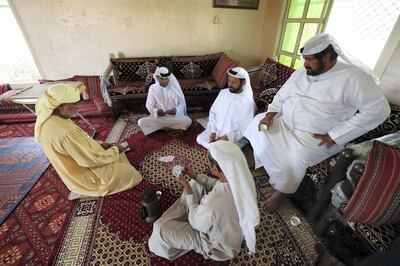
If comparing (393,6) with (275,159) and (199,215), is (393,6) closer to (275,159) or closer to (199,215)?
(275,159)

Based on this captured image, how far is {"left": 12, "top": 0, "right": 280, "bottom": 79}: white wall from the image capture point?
3.21 metres

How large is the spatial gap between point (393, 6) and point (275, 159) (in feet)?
6.02

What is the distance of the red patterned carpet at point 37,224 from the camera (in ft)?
4.58

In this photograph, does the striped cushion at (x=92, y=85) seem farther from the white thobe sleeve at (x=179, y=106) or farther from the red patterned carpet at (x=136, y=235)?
the red patterned carpet at (x=136, y=235)

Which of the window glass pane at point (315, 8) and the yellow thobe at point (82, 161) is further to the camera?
the window glass pane at point (315, 8)

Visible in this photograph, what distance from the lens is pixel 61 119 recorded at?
4.90ft

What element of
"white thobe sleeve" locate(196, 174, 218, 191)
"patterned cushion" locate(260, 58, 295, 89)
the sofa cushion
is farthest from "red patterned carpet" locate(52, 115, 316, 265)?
the sofa cushion

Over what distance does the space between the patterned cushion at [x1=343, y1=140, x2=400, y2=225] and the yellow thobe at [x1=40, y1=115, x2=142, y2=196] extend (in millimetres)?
1845

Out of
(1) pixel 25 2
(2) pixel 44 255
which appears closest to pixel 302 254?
(2) pixel 44 255

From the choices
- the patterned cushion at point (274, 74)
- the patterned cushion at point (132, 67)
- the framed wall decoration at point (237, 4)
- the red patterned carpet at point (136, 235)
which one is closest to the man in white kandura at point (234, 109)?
the red patterned carpet at point (136, 235)

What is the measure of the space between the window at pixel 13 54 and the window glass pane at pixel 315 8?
16.0 ft

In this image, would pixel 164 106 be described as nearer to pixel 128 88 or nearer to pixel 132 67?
pixel 128 88

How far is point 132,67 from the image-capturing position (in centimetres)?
349

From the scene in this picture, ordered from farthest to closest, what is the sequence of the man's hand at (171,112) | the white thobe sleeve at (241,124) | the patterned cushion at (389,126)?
the man's hand at (171,112)
the white thobe sleeve at (241,124)
the patterned cushion at (389,126)
